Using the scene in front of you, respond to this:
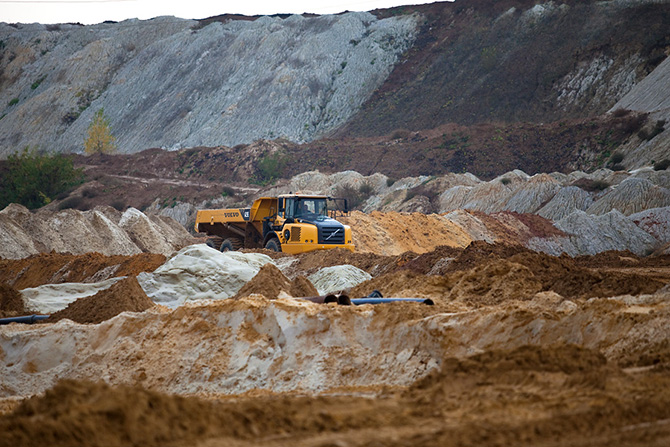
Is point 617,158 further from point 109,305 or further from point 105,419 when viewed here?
point 105,419

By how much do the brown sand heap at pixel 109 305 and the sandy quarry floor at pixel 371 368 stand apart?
0.14 ft

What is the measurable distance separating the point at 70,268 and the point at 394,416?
19441mm

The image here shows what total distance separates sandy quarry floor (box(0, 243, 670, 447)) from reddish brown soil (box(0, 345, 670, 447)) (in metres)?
0.01

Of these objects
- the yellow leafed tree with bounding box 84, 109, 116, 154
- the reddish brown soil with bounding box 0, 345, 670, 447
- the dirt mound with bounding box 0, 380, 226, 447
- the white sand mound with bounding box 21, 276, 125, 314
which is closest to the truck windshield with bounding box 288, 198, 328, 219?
the white sand mound with bounding box 21, 276, 125, 314

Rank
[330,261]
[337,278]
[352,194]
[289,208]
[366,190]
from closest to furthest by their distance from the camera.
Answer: [337,278] → [330,261] → [289,208] → [352,194] → [366,190]

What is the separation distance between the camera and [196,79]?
74688mm

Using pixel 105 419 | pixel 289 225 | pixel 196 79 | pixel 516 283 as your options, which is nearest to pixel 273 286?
pixel 516 283

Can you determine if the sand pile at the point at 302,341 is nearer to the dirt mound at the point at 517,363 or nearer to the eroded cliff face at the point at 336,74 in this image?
the dirt mound at the point at 517,363

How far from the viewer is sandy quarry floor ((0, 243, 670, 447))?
4.07m

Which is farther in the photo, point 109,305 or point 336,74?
point 336,74

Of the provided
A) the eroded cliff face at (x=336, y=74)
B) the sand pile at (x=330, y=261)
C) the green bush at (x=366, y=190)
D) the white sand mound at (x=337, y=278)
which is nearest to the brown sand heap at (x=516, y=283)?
the white sand mound at (x=337, y=278)

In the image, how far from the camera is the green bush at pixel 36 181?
48344 mm

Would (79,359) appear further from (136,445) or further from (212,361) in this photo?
(136,445)

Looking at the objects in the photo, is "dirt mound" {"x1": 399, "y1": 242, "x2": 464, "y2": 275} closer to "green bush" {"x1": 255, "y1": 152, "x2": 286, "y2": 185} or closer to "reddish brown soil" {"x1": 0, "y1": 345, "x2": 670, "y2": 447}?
"reddish brown soil" {"x1": 0, "y1": 345, "x2": 670, "y2": 447}
